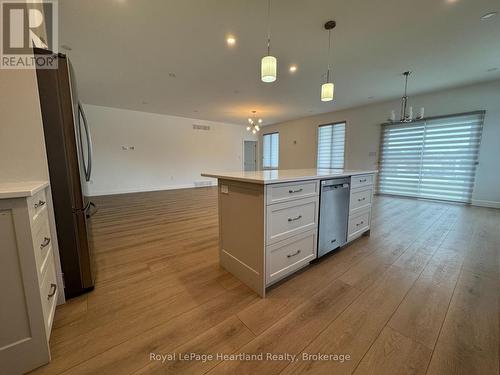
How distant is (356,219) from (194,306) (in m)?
2.12

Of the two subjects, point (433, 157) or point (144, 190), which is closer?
point (433, 157)

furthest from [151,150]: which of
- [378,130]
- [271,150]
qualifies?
[378,130]

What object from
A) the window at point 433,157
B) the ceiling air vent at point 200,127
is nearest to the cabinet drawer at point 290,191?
the window at point 433,157

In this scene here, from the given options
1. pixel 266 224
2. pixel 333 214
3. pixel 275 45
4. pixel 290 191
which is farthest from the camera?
pixel 275 45

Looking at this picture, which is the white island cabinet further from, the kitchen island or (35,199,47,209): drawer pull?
the kitchen island

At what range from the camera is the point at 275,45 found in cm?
277

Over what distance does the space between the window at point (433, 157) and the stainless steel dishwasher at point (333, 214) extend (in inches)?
179

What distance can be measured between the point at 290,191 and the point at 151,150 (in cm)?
652

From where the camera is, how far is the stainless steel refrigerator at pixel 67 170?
1.34 meters

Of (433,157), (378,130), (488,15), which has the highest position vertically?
(488,15)

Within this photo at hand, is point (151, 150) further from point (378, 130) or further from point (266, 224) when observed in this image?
point (378, 130)

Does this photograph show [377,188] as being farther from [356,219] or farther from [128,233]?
[128,233]

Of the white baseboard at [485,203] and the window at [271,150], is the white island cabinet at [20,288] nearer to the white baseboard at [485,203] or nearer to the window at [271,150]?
the white baseboard at [485,203]

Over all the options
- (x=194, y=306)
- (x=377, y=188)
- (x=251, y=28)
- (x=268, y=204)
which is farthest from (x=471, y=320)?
(x=377, y=188)
